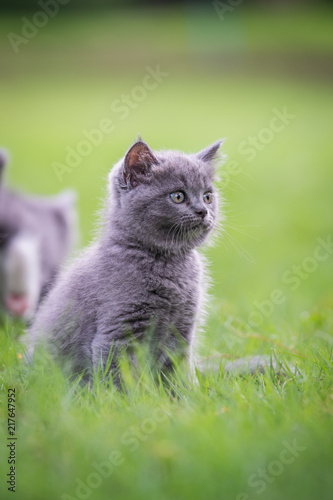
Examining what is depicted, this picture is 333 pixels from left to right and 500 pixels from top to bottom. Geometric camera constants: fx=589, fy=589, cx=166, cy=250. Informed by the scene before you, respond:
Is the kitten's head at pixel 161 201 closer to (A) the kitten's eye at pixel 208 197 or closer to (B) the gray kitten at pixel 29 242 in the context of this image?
Result: (A) the kitten's eye at pixel 208 197

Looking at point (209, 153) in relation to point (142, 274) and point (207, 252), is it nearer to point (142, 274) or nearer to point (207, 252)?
point (142, 274)

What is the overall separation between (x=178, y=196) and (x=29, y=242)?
2792 mm

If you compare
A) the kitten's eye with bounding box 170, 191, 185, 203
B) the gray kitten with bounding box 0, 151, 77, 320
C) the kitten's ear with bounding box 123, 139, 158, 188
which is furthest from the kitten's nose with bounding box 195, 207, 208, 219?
the gray kitten with bounding box 0, 151, 77, 320

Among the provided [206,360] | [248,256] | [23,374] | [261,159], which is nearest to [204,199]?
[206,360]

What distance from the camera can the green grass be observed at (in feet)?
7.29

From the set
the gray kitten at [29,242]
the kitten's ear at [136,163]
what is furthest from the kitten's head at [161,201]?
the gray kitten at [29,242]

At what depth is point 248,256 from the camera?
7.07 metres

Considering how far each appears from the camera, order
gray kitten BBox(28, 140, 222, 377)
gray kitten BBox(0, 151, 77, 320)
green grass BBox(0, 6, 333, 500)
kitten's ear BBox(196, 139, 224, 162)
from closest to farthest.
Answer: green grass BBox(0, 6, 333, 500) → gray kitten BBox(28, 140, 222, 377) → kitten's ear BBox(196, 139, 224, 162) → gray kitten BBox(0, 151, 77, 320)

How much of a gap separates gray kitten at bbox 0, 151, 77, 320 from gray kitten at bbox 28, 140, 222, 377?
4.72ft

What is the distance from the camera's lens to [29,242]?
5637 mm

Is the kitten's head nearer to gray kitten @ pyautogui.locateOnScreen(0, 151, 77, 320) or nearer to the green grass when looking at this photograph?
the green grass

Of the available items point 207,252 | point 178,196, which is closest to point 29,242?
point 207,252

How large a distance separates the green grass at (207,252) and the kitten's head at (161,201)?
1.77ft

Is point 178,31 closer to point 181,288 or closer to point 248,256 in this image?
point 248,256
